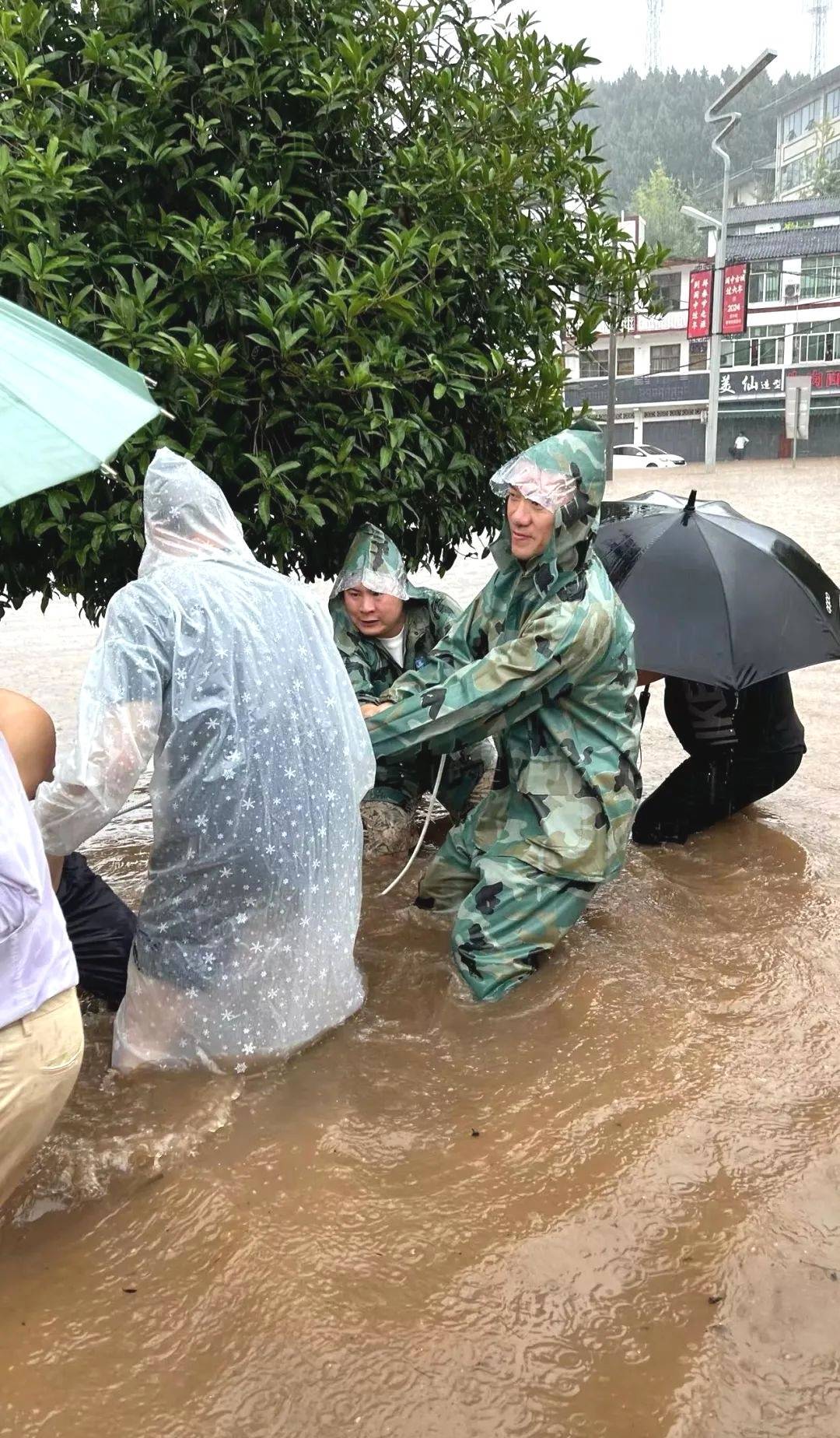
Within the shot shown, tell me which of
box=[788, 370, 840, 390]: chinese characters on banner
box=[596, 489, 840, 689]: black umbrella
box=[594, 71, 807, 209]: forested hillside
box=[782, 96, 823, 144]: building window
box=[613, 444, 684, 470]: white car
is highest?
box=[594, 71, 807, 209]: forested hillside

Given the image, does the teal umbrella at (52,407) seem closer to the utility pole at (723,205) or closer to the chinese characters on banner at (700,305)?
the utility pole at (723,205)

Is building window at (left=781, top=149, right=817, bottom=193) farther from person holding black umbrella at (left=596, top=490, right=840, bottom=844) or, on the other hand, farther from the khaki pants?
the khaki pants

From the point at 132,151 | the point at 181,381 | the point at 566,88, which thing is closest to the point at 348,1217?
the point at 181,381

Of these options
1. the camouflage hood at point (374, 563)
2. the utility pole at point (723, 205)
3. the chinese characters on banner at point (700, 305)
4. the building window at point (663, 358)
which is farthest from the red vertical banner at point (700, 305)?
the camouflage hood at point (374, 563)

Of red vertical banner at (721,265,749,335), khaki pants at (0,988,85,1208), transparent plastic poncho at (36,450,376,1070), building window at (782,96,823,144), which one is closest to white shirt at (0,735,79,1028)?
khaki pants at (0,988,85,1208)

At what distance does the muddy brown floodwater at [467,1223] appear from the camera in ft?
7.00

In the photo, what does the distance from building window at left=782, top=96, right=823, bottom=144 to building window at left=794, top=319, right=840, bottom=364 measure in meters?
37.8

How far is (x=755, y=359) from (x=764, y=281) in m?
3.13

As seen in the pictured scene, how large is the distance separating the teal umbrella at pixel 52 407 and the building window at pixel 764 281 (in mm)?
45979

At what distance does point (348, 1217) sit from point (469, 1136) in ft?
1.31

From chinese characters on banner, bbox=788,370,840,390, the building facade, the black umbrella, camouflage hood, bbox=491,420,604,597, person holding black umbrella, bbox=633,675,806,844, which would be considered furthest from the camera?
the building facade

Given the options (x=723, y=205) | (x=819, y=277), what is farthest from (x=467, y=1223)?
(x=819, y=277)

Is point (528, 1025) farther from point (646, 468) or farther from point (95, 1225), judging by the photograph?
point (646, 468)

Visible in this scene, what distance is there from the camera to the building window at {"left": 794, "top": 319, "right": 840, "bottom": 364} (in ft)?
142
